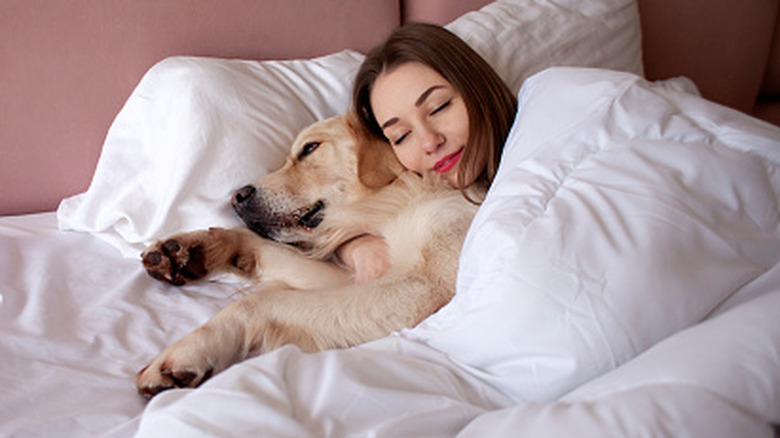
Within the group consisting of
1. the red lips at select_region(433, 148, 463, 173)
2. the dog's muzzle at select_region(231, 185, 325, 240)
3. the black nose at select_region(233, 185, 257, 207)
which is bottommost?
the dog's muzzle at select_region(231, 185, 325, 240)

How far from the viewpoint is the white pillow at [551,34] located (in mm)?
2029

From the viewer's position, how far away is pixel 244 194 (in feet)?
5.82

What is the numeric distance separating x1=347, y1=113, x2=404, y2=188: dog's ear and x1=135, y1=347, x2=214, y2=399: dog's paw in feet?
2.31

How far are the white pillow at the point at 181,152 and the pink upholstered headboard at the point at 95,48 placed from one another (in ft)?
0.41

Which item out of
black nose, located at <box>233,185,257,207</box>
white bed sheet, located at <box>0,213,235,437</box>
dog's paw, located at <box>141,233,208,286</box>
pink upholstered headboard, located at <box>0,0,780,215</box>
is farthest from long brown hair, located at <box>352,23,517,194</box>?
white bed sheet, located at <box>0,213,235,437</box>

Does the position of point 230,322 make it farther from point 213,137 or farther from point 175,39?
point 175,39

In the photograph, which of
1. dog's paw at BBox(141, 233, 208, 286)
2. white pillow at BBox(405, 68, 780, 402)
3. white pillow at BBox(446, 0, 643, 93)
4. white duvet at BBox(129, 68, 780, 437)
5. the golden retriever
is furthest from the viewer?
white pillow at BBox(446, 0, 643, 93)

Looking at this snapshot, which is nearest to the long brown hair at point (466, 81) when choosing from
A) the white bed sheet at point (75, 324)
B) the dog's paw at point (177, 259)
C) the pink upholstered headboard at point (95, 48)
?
the pink upholstered headboard at point (95, 48)

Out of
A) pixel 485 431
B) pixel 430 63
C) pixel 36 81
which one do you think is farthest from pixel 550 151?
pixel 36 81

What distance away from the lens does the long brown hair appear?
5.27 ft

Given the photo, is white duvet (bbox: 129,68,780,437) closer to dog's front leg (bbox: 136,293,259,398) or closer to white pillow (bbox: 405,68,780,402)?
white pillow (bbox: 405,68,780,402)

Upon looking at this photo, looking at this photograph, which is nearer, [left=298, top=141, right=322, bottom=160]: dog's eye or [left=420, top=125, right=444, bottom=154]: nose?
[left=420, top=125, right=444, bottom=154]: nose

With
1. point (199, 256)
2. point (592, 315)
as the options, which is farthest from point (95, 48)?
point (592, 315)

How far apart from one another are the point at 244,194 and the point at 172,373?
0.66 metres
